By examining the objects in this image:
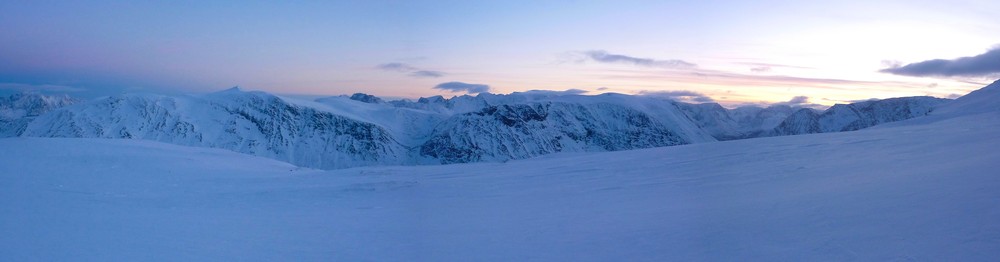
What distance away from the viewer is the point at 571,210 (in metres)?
10.7

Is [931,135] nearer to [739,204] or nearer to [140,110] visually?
[739,204]

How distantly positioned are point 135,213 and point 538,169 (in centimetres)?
1102

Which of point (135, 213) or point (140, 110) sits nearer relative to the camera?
point (135, 213)

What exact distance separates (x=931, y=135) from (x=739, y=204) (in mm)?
9490

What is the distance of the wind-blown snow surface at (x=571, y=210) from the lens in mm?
6910

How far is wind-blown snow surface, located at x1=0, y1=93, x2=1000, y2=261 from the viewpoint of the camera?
691cm

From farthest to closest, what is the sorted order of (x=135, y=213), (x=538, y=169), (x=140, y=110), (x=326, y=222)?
(x=140, y=110), (x=538, y=169), (x=135, y=213), (x=326, y=222)

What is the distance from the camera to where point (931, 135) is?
15.4m

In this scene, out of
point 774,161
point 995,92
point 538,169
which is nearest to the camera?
point 774,161

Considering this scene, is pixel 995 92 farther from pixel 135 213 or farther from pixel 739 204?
pixel 135 213

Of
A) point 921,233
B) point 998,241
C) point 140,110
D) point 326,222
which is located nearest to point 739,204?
point 921,233

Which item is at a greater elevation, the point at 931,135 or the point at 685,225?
the point at 931,135

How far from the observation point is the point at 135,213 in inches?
452

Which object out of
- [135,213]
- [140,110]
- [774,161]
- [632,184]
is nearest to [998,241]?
[632,184]
